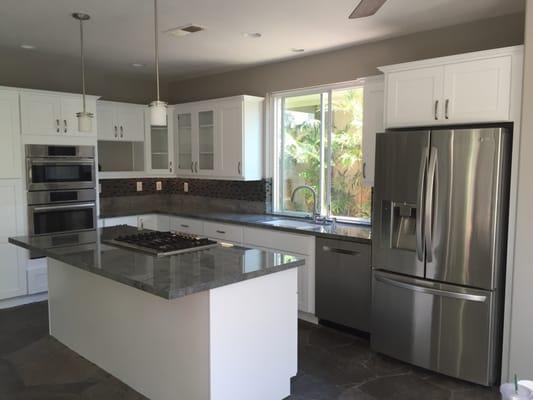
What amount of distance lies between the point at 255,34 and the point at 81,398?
9.94 ft

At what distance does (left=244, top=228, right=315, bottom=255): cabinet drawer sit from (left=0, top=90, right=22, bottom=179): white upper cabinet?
7.70 ft

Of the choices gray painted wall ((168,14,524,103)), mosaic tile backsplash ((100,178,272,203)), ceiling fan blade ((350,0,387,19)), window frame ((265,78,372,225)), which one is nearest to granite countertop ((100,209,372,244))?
window frame ((265,78,372,225))

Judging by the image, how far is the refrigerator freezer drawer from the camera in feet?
9.57

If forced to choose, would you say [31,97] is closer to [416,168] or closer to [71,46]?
[71,46]

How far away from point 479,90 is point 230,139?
107 inches

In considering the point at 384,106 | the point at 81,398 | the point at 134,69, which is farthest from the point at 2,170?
the point at 384,106

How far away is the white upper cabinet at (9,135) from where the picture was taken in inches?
167

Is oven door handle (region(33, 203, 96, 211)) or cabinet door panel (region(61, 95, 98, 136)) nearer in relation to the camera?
oven door handle (region(33, 203, 96, 211))

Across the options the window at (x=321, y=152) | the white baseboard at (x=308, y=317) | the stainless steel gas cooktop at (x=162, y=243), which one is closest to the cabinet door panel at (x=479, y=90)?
the window at (x=321, y=152)

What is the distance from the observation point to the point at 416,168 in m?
3.10

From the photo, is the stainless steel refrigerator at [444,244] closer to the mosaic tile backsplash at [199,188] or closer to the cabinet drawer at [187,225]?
the mosaic tile backsplash at [199,188]

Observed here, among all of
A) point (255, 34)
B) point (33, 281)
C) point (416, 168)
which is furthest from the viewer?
point (33, 281)

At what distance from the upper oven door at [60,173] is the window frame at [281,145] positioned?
1963mm

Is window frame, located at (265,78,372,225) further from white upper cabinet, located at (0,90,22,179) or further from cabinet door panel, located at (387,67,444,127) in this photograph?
white upper cabinet, located at (0,90,22,179)
